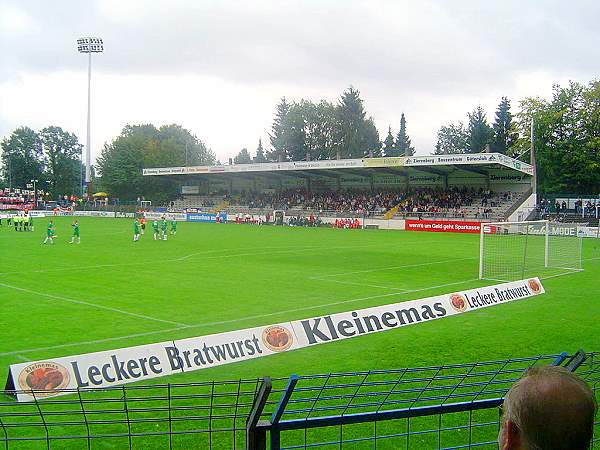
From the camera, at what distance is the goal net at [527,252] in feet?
83.0

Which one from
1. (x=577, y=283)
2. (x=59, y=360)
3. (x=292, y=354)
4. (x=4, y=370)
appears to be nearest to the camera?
(x=59, y=360)

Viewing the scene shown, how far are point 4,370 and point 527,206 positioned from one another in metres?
55.2

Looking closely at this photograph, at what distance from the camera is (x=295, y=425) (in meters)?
3.60

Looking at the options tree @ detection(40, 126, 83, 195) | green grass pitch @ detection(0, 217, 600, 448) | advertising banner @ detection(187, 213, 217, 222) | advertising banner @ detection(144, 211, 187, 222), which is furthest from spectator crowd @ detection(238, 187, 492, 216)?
tree @ detection(40, 126, 83, 195)

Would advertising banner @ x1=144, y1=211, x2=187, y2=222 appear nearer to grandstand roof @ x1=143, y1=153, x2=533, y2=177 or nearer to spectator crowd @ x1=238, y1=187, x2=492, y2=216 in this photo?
grandstand roof @ x1=143, y1=153, x2=533, y2=177

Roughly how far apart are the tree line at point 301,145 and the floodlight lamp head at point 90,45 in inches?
801

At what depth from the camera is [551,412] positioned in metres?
1.80

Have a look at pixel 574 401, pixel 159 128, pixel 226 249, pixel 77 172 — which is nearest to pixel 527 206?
pixel 226 249

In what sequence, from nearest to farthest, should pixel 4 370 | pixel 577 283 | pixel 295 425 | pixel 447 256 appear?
pixel 295 425 → pixel 4 370 → pixel 577 283 → pixel 447 256

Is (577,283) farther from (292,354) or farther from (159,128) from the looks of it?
(159,128)

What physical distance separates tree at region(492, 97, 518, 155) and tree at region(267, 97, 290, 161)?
38.5m

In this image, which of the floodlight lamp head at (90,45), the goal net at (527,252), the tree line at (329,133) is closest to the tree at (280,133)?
the tree line at (329,133)

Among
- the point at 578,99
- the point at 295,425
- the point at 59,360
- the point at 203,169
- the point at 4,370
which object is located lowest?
the point at 4,370

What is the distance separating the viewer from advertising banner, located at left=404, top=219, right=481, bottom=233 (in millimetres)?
54591
